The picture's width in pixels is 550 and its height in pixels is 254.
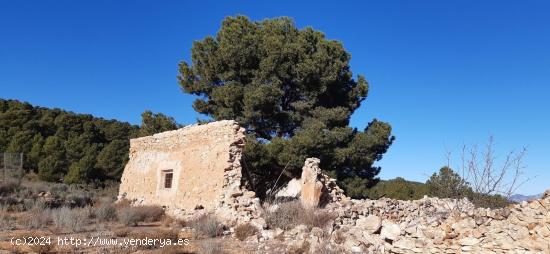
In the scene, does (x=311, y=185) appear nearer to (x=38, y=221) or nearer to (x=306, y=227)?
(x=306, y=227)

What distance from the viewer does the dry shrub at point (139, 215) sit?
11.4 meters

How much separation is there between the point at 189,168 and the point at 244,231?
Answer: 382 cm

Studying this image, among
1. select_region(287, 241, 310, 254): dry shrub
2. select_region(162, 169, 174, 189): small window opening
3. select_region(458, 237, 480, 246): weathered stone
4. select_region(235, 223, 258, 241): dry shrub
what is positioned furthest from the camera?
select_region(162, 169, 174, 189): small window opening

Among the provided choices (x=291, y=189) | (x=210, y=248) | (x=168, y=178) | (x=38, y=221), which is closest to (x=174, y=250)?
(x=210, y=248)

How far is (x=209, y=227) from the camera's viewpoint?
10.1m

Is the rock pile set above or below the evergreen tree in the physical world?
below

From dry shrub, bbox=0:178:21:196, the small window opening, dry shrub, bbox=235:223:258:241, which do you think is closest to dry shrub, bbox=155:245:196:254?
dry shrub, bbox=235:223:258:241

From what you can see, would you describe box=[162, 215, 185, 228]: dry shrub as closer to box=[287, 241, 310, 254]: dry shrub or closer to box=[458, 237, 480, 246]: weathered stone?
box=[287, 241, 310, 254]: dry shrub

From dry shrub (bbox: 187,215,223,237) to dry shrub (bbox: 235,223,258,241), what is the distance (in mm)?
435

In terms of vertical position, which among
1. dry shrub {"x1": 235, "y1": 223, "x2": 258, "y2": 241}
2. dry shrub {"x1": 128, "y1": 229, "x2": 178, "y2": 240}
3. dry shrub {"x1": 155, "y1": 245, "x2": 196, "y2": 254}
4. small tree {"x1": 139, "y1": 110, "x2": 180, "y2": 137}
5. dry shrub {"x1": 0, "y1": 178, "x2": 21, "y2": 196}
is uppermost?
small tree {"x1": 139, "y1": 110, "x2": 180, "y2": 137}

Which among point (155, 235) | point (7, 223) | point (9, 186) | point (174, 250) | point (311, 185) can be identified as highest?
point (311, 185)

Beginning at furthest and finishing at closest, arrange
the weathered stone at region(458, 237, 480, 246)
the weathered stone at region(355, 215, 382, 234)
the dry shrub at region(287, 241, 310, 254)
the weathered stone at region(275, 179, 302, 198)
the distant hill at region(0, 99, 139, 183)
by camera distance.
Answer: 1. the distant hill at region(0, 99, 139, 183)
2. the weathered stone at region(275, 179, 302, 198)
3. the weathered stone at region(355, 215, 382, 234)
4. the dry shrub at region(287, 241, 310, 254)
5. the weathered stone at region(458, 237, 480, 246)

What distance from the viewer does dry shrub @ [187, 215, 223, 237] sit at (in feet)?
33.0

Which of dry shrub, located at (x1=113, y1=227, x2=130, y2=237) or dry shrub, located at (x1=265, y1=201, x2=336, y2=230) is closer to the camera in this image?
dry shrub, located at (x1=113, y1=227, x2=130, y2=237)
